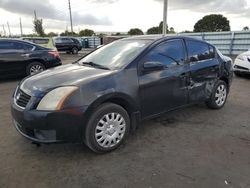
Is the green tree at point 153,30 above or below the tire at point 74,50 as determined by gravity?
above

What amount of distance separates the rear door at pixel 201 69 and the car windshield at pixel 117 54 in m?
0.97

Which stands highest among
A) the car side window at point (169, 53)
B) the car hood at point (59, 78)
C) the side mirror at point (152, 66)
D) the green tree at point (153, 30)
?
the green tree at point (153, 30)

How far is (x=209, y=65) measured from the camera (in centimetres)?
443

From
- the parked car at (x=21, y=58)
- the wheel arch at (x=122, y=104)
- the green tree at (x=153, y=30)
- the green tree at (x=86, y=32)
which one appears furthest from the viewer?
the green tree at (x=86, y=32)

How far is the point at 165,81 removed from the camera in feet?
12.0

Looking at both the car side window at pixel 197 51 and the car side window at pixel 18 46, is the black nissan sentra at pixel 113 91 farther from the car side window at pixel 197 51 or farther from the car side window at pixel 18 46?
the car side window at pixel 18 46

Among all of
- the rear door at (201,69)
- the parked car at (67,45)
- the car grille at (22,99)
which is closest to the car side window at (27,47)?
the car grille at (22,99)

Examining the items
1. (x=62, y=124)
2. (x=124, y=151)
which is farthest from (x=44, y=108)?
(x=124, y=151)

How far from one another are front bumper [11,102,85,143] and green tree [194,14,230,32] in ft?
142

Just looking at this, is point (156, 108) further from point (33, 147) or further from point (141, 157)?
point (33, 147)

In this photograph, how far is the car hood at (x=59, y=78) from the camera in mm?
2938

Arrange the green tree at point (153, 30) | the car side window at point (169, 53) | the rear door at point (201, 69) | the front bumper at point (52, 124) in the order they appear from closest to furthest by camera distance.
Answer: the front bumper at point (52, 124) < the car side window at point (169, 53) < the rear door at point (201, 69) < the green tree at point (153, 30)

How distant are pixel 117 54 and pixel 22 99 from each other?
154cm

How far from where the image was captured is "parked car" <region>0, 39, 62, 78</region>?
301 inches
